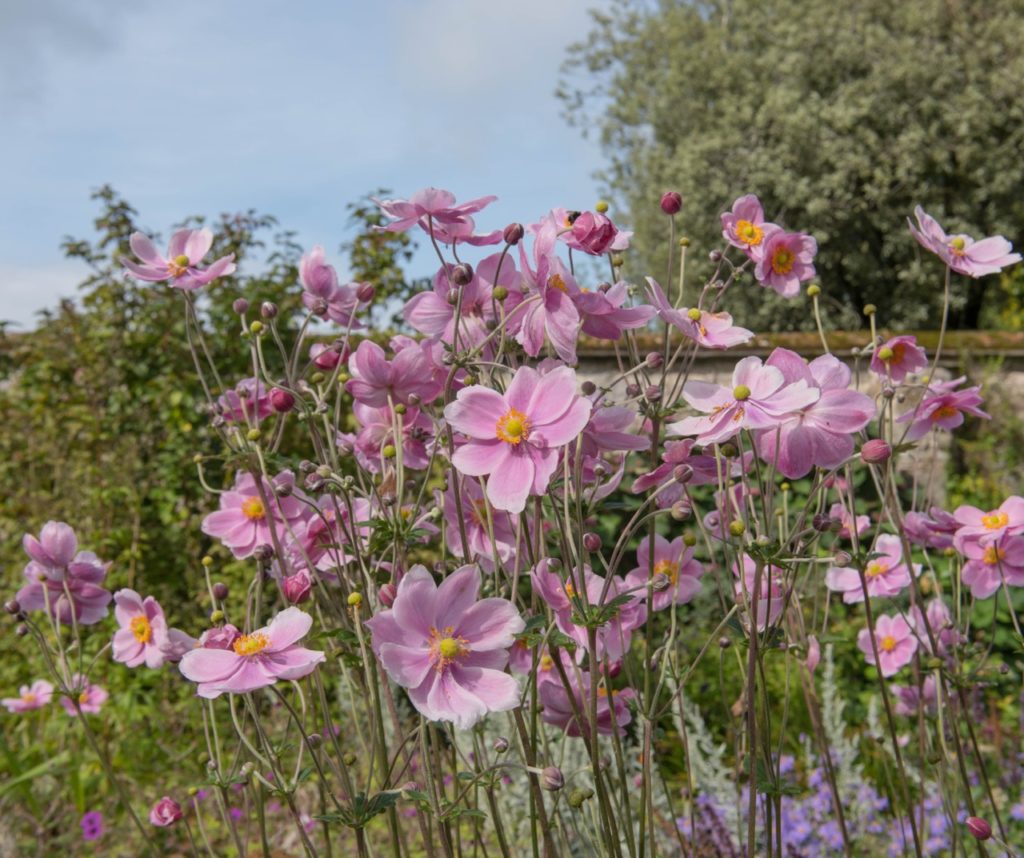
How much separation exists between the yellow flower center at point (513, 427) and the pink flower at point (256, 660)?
315mm

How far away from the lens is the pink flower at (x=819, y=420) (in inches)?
45.3

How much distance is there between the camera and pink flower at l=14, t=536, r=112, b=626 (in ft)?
5.65

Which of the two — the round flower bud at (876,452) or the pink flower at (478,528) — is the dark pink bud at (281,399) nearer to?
the pink flower at (478,528)

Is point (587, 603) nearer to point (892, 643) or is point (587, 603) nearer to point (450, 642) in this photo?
point (450, 642)

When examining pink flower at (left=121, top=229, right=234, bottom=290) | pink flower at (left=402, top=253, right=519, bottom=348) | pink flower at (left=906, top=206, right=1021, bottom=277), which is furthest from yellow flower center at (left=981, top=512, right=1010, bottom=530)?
pink flower at (left=121, top=229, right=234, bottom=290)

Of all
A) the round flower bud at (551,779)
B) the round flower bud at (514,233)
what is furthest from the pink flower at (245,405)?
the round flower bud at (551,779)

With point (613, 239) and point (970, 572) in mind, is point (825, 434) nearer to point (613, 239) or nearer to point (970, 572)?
point (613, 239)

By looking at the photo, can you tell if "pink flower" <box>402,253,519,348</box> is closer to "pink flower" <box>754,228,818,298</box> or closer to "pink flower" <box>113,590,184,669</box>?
"pink flower" <box>754,228,818,298</box>

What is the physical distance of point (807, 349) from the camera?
5398 mm

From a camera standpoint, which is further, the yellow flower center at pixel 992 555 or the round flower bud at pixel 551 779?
the yellow flower center at pixel 992 555

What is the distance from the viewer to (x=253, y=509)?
1.56 metres

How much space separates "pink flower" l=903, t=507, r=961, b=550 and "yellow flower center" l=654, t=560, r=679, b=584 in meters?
0.48

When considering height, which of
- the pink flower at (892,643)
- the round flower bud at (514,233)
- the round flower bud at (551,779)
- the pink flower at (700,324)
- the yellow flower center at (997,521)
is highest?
the round flower bud at (514,233)

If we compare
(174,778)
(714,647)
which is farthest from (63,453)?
(714,647)
